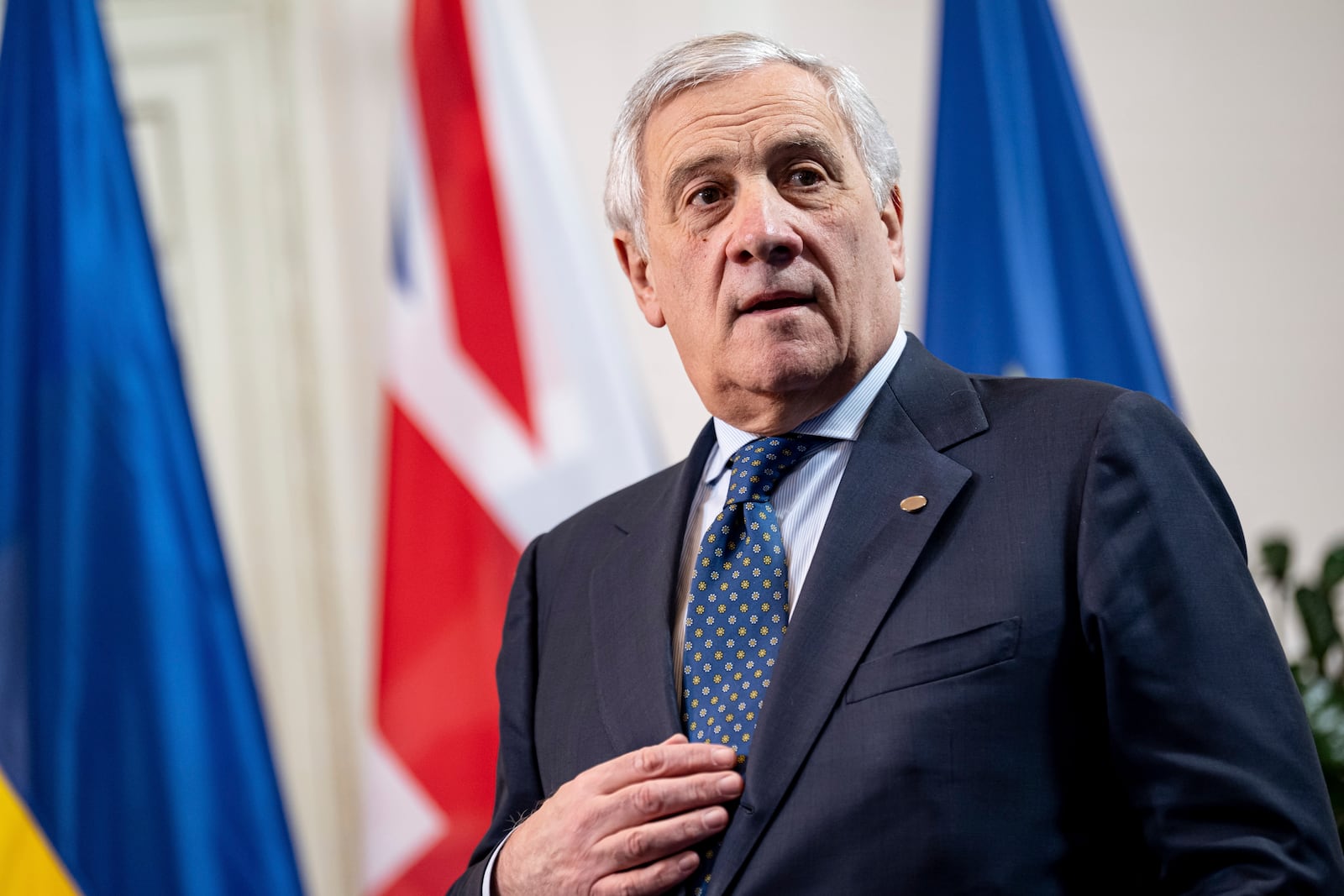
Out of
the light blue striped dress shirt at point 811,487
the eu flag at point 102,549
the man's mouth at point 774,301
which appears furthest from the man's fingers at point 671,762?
the eu flag at point 102,549

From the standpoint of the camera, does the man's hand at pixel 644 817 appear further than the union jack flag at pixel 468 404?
No

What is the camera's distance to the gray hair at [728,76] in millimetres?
1418

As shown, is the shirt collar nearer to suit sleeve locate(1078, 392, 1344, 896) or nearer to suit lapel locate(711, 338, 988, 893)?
suit lapel locate(711, 338, 988, 893)

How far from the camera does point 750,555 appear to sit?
1277 mm

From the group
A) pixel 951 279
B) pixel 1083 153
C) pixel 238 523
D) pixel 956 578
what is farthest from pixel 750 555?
pixel 238 523

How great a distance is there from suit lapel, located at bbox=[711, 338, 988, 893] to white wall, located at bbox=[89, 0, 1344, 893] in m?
1.45

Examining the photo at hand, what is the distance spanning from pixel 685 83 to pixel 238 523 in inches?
71.3

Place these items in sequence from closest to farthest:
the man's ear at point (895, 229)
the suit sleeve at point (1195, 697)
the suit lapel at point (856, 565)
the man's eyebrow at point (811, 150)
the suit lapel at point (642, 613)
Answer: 1. the suit sleeve at point (1195, 697)
2. the suit lapel at point (856, 565)
3. the suit lapel at point (642, 613)
4. the man's eyebrow at point (811, 150)
5. the man's ear at point (895, 229)

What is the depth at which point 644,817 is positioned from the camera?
1.13 meters

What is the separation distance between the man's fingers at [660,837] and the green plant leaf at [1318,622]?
1.43m

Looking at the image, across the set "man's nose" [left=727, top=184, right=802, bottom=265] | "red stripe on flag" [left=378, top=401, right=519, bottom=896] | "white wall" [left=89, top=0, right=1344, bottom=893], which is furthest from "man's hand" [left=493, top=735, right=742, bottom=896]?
"white wall" [left=89, top=0, right=1344, bottom=893]

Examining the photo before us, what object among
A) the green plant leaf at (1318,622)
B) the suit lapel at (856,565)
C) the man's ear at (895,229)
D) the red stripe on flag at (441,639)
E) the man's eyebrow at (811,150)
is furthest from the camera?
the red stripe on flag at (441,639)

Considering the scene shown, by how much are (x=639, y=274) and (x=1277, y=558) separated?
4.47 ft

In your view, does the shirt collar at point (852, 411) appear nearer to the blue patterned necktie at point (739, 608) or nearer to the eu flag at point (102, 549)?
the blue patterned necktie at point (739, 608)
